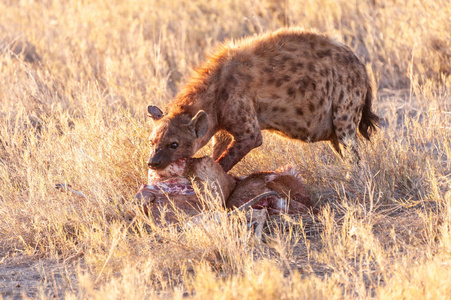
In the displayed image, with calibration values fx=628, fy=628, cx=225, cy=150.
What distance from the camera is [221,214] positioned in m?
3.83

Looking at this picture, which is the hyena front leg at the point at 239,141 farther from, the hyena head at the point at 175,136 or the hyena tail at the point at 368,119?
the hyena tail at the point at 368,119

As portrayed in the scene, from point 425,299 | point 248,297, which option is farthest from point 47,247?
point 425,299

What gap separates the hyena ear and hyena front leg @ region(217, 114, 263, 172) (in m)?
0.31

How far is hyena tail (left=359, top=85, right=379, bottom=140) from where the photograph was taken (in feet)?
18.5

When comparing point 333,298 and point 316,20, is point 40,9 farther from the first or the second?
point 333,298

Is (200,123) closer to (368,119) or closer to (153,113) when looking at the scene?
(153,113)

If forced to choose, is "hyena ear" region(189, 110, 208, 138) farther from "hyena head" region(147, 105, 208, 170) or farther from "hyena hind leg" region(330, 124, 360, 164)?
"hyena hind leg" region(330, 124, 360, 164)

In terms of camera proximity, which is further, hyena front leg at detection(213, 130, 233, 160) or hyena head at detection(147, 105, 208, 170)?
hyena front leg at detection(213, 130, 233, 160)

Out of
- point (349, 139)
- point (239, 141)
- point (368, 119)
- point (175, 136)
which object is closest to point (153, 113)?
point (175, 136)

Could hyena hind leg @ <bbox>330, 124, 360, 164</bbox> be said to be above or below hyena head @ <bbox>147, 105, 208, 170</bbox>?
below

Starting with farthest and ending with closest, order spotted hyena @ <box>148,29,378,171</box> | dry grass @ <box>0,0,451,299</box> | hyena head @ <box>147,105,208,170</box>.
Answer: spotted hyena @ <box>148,29,378,171</box>
hyena head @ <box>147,105,208,170</box>
dry grass @ <box>0,0,451,299</box>

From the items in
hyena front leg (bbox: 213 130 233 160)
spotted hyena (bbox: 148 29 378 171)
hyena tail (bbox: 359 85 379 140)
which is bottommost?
hyena tail (bbox: 359 85 379 140)

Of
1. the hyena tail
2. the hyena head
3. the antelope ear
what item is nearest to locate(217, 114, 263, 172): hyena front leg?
the hyena head

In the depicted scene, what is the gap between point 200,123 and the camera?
14.9 feet
